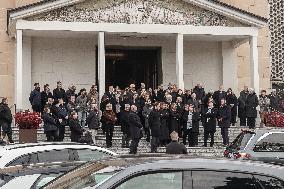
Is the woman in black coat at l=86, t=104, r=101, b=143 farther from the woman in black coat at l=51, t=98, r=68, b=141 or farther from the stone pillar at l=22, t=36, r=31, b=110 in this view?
the stone pillar at l=22, t=36, r=31, b=110

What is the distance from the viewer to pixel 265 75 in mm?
32250

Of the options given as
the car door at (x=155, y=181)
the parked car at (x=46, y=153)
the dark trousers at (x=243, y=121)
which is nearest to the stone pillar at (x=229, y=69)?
the dark trousers at (x=243, y=121)

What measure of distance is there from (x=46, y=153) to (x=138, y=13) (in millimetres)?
16145

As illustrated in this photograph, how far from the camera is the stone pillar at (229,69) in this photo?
29.5m

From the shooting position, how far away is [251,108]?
78.0 ft

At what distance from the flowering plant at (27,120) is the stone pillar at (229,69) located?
1242 centimetres

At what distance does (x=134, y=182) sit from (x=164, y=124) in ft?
51.9

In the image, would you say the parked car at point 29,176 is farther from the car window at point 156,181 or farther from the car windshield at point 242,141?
the car windshield at point 242,141

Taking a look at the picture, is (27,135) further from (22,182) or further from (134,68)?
(22,182)

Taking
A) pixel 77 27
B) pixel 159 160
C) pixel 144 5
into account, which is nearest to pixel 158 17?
pixel 144 5

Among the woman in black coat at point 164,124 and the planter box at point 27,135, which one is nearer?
the planter box at point 27,135

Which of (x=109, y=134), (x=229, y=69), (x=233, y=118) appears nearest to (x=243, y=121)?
(x=233, y=118)

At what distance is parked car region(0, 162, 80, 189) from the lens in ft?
25.0

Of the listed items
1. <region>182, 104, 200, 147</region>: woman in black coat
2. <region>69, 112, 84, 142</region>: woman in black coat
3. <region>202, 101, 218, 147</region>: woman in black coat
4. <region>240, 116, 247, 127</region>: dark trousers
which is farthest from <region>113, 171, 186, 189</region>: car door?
<region>240, 116, 247, 127</region>: dark trousers
